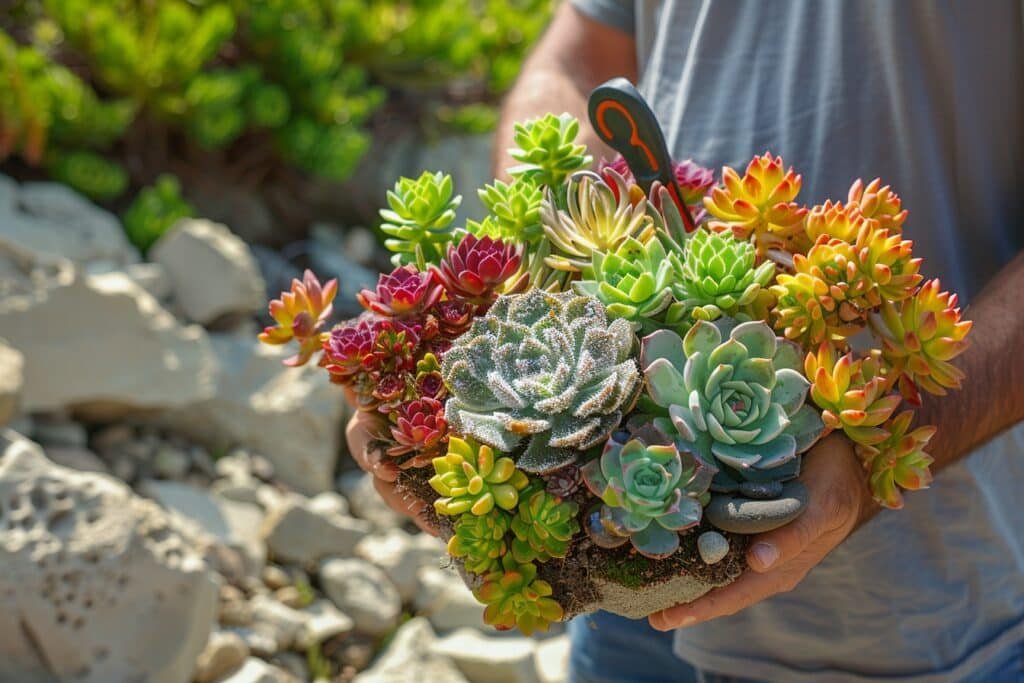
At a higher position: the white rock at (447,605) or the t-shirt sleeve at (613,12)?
the t-shirt sleeve at (613,12)

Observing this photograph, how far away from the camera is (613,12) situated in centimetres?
153

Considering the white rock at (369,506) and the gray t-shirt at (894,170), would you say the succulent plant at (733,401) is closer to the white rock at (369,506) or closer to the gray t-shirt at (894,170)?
the gray t-shirt at (894,170)

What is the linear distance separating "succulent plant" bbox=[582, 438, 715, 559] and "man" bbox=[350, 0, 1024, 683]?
11.4 inches

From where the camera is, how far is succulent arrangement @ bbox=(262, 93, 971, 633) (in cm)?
89

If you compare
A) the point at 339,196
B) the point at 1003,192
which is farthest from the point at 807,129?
the point at 339,196

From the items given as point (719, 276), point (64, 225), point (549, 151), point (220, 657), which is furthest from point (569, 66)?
point (64, 225)

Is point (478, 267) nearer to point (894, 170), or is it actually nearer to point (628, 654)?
point (894, 170)

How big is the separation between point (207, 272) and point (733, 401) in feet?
7.78

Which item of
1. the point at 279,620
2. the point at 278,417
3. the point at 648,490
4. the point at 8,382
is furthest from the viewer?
the point at 278,417

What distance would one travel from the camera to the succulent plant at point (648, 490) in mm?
866

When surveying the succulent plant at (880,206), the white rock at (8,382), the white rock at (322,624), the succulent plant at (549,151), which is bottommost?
the white rock at (322,624)

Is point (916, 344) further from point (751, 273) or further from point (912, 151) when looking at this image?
point (912, 151)

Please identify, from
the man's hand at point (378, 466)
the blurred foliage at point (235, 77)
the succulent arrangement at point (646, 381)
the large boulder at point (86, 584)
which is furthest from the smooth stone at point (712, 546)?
the blurred foliage at point (235, 77)

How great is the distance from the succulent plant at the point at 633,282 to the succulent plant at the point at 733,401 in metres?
0.04
